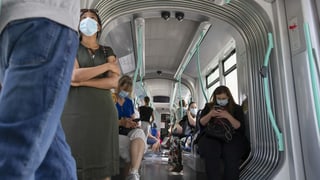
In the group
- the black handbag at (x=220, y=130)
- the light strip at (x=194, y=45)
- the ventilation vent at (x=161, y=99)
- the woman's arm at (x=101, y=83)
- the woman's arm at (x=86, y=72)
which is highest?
the ventilation vent at (x=161, y=99)

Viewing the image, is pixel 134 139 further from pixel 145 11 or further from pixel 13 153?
pixel 13 153

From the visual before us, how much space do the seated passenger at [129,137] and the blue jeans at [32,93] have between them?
127 cm

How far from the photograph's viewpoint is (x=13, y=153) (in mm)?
544

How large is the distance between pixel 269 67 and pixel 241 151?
2.84 ft

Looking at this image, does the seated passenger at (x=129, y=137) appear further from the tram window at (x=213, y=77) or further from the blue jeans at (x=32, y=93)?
the tram window at (x=213, y=77)

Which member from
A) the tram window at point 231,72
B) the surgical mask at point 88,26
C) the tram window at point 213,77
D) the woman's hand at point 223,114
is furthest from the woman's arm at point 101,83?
the tram window at point 213,77

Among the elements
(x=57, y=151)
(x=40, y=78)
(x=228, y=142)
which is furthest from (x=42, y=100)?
(x=228, y=142)

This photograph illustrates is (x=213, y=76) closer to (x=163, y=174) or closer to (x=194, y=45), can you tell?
(x=194, y=45)

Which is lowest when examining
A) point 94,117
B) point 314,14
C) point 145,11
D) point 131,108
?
point 94,117

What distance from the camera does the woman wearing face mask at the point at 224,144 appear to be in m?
2.34

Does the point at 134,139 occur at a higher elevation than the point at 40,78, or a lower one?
lower

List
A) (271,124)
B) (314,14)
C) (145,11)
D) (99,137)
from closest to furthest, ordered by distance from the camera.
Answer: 1. (99,137)
2. (314,14)
3. (271,124)
4. (145,11)

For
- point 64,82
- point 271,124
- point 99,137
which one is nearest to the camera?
point 64,82

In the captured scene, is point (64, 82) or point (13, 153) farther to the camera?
point (64, 82)
